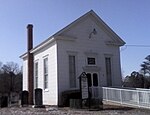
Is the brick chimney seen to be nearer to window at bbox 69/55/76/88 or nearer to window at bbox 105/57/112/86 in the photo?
window at bbox 69/55/76/88

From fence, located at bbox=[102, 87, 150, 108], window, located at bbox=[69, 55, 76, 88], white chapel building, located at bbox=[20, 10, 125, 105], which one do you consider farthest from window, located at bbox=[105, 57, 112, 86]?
fence, located at bbox=[102, 87, 150, 108]

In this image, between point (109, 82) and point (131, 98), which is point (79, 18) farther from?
point (131, 98)

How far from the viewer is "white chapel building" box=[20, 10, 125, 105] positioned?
26438mm

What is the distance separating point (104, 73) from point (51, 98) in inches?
237

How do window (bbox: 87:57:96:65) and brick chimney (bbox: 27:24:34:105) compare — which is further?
brick chimney (bbox: 27:24:34:105)

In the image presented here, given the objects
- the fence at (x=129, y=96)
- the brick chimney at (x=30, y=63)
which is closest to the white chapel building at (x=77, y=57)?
the brick chimney at (x=30, y=63)

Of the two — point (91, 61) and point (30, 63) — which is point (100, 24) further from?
point (30, 63)

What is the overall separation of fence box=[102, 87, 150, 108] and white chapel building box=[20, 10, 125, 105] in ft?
13.6

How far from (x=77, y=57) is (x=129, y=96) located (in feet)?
26.0

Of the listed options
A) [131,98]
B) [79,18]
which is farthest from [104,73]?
[131,98]

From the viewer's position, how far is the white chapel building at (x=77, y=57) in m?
26.4

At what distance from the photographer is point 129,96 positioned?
21.2m

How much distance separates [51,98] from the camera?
88.8ft

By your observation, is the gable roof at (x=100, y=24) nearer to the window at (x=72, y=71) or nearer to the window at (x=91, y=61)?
the window at (x=72, y=71)
